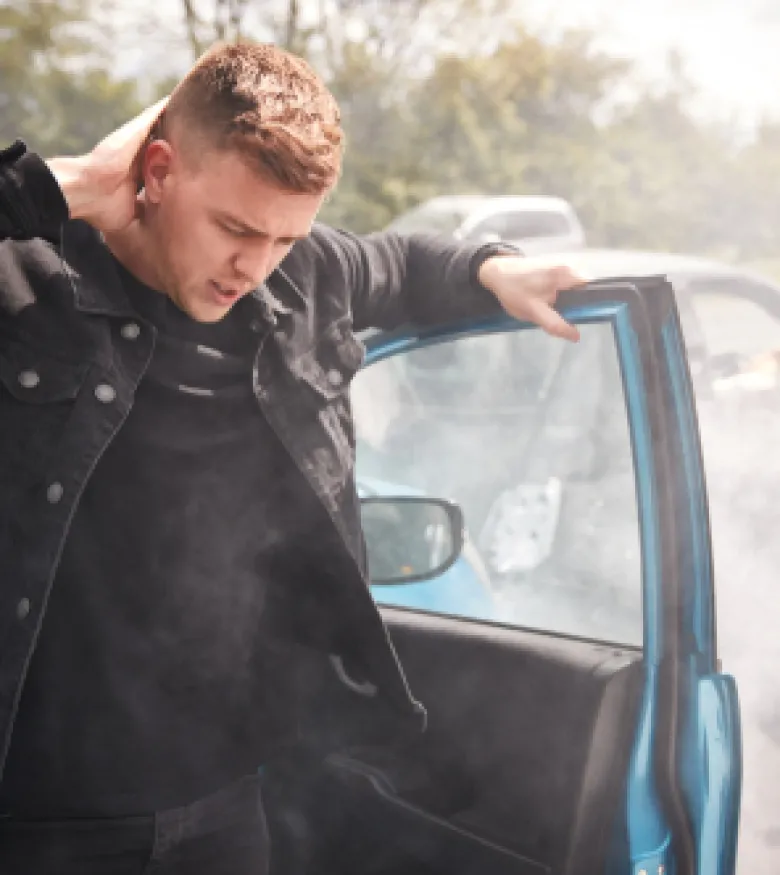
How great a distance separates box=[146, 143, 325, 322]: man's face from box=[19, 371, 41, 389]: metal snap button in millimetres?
223

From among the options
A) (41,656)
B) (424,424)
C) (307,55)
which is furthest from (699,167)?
(41,656)

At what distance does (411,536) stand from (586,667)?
1.85 ft

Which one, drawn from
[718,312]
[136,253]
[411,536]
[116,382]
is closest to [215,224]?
[136,253]

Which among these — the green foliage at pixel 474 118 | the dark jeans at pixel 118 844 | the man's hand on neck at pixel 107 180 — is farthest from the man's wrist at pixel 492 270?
the green foliage at pixel 474 118

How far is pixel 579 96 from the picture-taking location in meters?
24.8

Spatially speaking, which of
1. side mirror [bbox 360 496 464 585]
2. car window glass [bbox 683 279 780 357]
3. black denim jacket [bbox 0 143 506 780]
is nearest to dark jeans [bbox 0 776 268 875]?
black denim jacket [bbox 0 143 506 780]

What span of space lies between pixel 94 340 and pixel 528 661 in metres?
0.82

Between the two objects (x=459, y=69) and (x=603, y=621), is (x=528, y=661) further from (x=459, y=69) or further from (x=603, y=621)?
(x=459, y=69)

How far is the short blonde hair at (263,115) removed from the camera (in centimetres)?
153

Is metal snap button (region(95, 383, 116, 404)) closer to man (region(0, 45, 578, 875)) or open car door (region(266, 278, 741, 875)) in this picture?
man (region(0, 45, 578, 875))

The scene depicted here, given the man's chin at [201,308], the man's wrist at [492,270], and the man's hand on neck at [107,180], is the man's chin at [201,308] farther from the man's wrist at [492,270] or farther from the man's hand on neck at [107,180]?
the man's wrist at [492,270]

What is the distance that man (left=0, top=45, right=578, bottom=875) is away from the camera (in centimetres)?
155

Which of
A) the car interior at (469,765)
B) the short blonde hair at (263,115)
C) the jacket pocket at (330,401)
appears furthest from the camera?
the jacket pocket at (330,401)

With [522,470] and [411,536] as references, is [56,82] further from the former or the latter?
[411,536]
